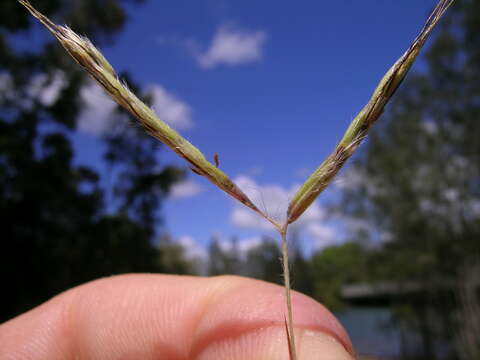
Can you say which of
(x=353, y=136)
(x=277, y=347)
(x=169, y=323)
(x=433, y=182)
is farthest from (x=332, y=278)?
(x=353, y=136)

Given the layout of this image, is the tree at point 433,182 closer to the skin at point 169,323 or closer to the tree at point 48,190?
the tree at point 48,190

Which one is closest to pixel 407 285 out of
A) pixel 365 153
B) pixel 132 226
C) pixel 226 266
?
pixel 365 153

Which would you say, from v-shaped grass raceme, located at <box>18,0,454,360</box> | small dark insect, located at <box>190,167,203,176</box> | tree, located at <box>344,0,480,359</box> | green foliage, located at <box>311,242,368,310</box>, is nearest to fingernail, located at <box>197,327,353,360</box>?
v-shaped grass raceme, located at <box>18,0,454,360</box>

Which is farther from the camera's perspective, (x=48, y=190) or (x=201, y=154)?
(x=48, y=190)

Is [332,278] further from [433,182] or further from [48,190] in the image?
[48,190]

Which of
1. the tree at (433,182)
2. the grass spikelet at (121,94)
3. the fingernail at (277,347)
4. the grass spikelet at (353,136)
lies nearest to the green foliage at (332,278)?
the tree at (433,182)

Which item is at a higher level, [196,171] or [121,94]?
[121,94]
